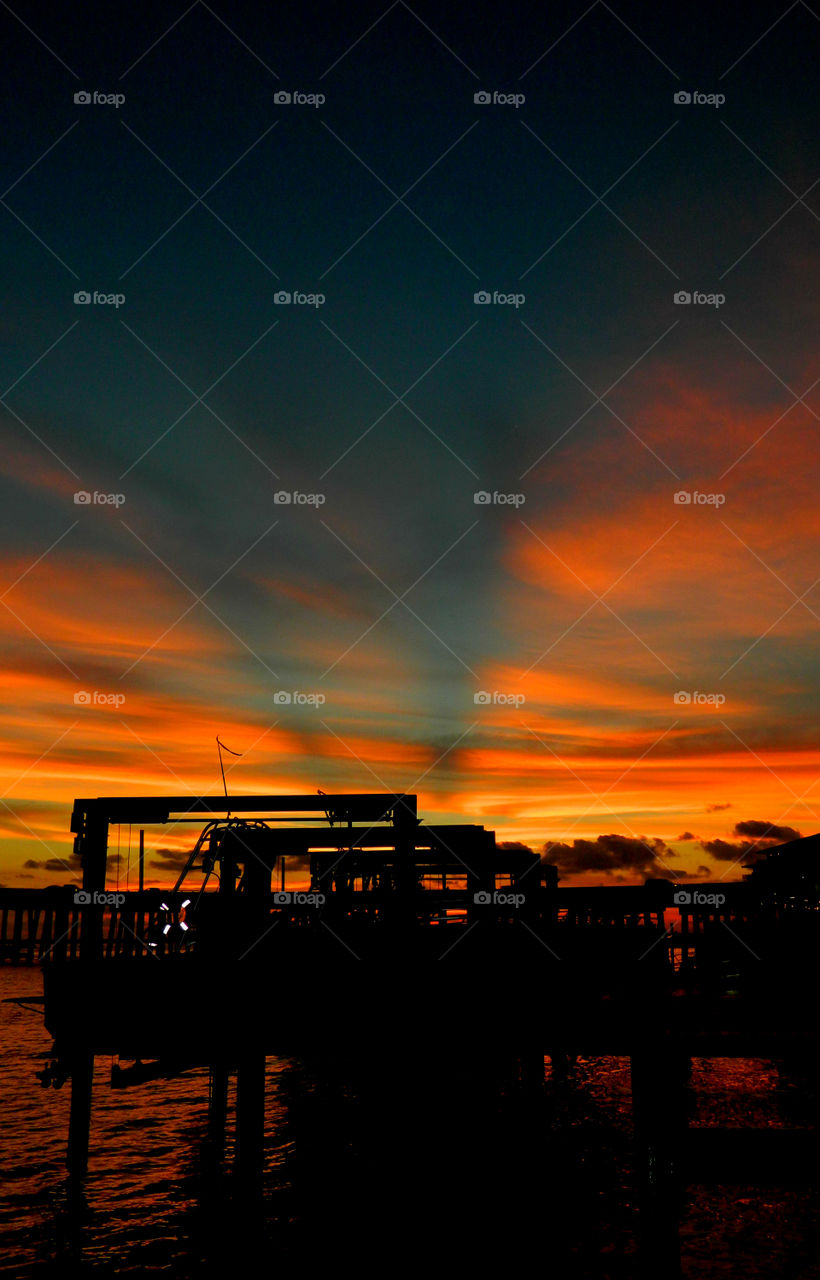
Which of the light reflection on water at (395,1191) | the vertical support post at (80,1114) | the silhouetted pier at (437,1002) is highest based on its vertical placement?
the silhouetted pier at (437,1002)

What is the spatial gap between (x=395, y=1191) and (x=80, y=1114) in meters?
5.25

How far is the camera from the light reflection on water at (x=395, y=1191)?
1262 centimetres

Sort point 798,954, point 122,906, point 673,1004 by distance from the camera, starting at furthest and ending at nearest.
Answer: point 122,906, point 798,954, point 673,1004

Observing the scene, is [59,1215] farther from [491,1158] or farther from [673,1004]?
[673,1004]

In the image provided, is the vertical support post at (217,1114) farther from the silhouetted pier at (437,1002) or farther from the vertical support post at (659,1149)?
the vertical support post at (659,1149)

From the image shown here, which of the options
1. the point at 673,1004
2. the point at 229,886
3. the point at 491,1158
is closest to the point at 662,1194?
the point at 673,1004

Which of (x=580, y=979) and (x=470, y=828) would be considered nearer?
(x=580, y=979)

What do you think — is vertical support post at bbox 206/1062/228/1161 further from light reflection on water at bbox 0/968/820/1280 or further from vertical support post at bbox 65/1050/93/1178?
vertical support post at bbox 65/1050/93/1178

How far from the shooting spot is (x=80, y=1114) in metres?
15.4

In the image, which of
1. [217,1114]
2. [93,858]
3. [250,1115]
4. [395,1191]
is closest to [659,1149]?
[250,1115]

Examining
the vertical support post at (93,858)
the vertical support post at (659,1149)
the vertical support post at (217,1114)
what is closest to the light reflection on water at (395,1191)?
the vertical support post at (217,1114)

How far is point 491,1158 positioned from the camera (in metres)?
16.8

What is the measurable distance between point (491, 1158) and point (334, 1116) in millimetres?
5831

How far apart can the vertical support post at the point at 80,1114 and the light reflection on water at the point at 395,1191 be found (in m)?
0.48
